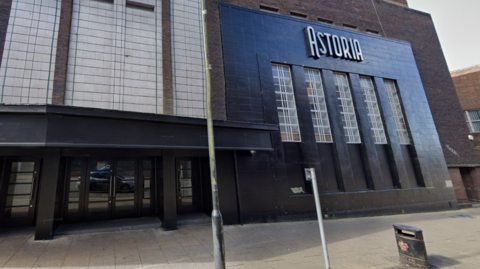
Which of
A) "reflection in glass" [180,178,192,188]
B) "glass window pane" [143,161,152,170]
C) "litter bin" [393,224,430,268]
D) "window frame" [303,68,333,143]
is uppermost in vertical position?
"window frame" [303,68,333,143]

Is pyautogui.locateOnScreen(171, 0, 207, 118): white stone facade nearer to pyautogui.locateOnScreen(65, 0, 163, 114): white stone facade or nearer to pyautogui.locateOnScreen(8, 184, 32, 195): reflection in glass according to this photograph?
pyautogui.locateOnScreen(65, 0, 163, 114): white stone facade

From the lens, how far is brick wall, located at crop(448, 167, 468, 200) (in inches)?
627

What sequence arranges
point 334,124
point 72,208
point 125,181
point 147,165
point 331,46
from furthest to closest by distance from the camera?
point 331,46 → point 334,124 → point 147,165 → point 125,181 → point 72,208

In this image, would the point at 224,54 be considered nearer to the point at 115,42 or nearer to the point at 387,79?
Answer: the point at 115,42

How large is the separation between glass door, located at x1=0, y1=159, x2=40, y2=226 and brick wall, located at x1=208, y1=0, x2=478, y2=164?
49.3 ft

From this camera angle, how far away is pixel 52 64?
340 inches

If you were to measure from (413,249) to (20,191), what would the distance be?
520 inches

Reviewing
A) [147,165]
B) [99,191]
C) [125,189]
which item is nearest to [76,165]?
[99,191]

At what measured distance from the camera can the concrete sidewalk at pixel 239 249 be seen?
18.0 ft

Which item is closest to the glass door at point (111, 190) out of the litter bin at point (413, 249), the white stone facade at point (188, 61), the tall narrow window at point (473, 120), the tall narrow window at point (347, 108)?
the white stone facade at point (188, 61)

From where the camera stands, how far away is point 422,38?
1961cm

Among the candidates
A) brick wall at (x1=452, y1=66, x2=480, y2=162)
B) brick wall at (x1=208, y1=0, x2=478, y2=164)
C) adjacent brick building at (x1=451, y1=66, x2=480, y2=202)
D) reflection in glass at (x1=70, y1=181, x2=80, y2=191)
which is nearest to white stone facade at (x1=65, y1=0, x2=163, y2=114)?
reflection in glass at (x1=70, y1=181, x2=80, y2=191)

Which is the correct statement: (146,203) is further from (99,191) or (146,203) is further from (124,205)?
(99,191)

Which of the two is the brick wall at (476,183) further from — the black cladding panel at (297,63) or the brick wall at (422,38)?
the black cladding panel at (297,63)
